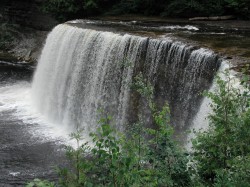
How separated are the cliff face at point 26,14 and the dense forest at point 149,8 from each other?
128 cm

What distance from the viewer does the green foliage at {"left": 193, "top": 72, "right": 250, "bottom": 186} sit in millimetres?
5012

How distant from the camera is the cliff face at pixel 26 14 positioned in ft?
85.7

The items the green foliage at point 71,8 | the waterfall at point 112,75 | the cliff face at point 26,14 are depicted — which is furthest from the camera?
the cliff face at point 26,14

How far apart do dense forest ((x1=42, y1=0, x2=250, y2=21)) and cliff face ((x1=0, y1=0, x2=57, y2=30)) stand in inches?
50.3

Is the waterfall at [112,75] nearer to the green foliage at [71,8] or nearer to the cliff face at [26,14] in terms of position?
the green foliage at [71,8]

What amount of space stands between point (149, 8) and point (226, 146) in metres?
17.3

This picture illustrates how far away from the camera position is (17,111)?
17.9m

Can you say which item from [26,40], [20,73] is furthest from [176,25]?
[26,40]

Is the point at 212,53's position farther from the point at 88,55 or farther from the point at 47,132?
the point at 47,132

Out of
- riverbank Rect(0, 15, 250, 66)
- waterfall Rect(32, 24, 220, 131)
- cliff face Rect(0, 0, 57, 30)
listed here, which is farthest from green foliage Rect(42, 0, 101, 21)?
waterfall Rect(32, 24, 220, 131)

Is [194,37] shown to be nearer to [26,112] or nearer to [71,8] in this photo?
[26,112]

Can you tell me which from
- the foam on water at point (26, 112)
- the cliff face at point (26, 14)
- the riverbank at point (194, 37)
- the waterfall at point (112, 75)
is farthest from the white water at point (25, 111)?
the cliff face at point (26, 14)

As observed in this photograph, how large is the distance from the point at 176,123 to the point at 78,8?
12.7 meters

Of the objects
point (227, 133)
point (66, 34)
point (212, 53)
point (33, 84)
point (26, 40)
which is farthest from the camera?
point (26, 40)
